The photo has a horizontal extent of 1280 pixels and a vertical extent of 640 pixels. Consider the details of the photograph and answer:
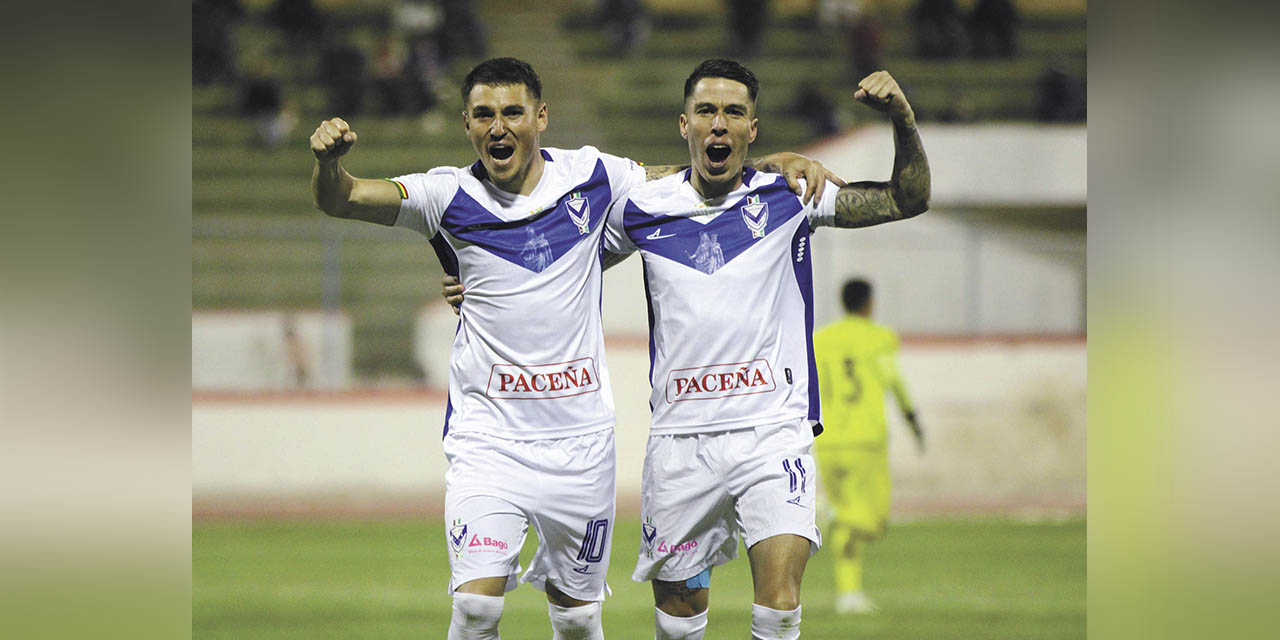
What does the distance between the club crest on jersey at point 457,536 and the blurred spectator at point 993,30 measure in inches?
642

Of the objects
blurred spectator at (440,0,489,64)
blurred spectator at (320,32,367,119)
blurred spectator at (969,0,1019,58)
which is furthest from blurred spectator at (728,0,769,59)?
blurred spectator at (320,32,367,119)

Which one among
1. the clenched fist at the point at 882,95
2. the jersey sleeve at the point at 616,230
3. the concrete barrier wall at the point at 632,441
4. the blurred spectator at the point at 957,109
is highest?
the blurred spectator at the point at 957,109

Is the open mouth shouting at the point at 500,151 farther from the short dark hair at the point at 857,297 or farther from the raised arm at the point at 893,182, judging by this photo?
the short dark hair at the point at 857,297

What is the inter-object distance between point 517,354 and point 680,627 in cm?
120

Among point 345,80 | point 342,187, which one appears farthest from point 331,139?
point 345,80

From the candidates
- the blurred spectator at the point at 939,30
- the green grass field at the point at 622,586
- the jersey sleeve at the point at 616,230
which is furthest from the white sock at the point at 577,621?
the blurred spectator at the point at 939,30

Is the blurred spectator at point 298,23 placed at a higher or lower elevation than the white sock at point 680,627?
higher

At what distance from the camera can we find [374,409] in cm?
1237

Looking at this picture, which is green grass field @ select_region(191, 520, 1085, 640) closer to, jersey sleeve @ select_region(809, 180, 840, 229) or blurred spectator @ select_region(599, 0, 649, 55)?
jersey sleeve @ select_region(809, 180, 840, 229)

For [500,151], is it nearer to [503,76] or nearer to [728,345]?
[503,76]

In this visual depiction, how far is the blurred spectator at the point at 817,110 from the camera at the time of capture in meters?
17.7

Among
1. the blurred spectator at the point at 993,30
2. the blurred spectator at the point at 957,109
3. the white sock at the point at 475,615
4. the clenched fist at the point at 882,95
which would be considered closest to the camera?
the clenched fist at the point at 882,95
